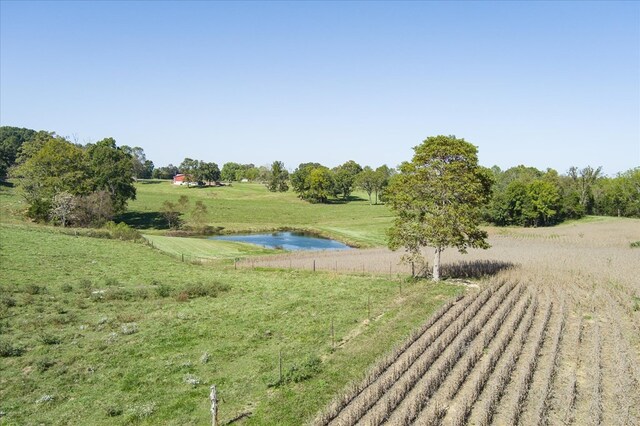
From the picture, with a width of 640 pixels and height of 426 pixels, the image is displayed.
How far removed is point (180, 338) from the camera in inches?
1033

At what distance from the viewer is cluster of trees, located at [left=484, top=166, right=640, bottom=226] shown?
10344 centimetres

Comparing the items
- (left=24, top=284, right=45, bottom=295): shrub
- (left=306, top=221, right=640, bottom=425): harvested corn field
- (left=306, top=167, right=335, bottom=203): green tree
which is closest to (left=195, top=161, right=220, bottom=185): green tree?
(left=306, top=167, right=335, bottom=203): green tree

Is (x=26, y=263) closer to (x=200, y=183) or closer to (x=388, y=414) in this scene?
(x=388, y=414)

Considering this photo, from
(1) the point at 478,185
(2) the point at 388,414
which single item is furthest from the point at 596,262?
(2) the point at 388,414

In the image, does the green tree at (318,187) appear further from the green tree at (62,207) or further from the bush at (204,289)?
the bush at (204,289)

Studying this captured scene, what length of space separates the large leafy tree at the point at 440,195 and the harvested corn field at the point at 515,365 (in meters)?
5.49

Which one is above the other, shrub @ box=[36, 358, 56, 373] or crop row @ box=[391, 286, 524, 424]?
crop row @ box=[391, 286, 524, 424]

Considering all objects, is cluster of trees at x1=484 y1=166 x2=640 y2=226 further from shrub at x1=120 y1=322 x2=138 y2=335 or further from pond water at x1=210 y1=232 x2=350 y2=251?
shrub at x1=120 y1=322 x2=138 y2=335

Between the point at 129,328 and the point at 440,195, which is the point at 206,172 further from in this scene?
the point at 129,328

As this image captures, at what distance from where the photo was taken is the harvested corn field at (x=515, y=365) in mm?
16812

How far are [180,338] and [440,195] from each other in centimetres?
2402

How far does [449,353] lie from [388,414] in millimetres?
6923

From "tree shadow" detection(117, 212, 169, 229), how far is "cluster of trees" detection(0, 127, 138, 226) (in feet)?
16.8

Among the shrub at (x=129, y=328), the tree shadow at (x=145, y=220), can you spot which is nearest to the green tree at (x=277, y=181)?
the tree shadow at (x=145, y=220)
